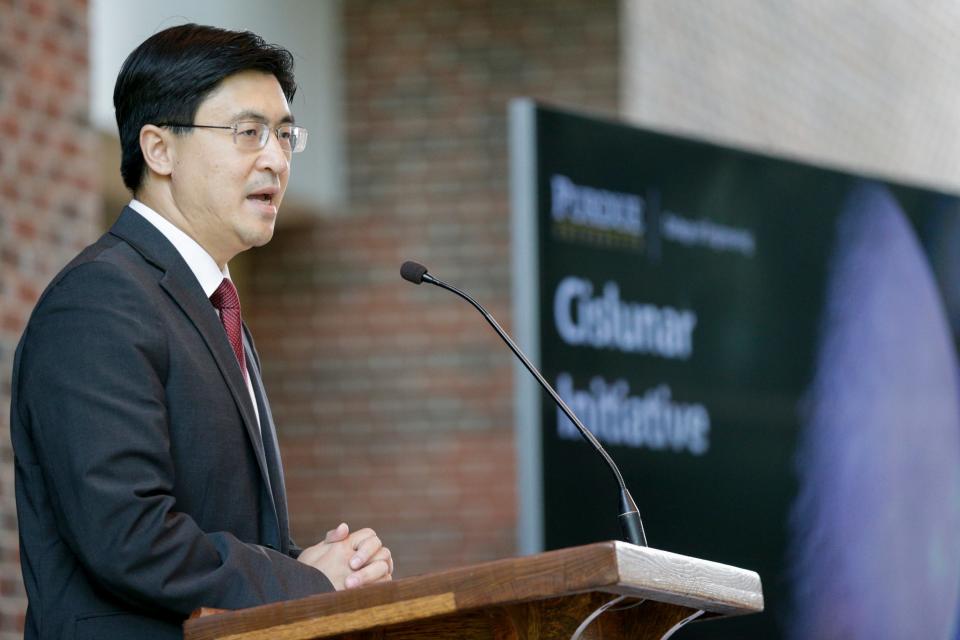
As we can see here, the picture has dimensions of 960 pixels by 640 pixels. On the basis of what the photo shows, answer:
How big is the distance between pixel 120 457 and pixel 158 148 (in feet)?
1.86

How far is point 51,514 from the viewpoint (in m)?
2.23

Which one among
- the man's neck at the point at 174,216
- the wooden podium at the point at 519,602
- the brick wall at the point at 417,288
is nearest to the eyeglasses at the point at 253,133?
the man's neck at the point at 174,216

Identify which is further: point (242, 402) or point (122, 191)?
point (122, 191)

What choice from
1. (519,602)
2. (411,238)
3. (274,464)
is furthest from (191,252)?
(411,238)

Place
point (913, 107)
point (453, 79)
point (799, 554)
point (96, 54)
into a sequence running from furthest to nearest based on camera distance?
point (913, 107) → point (453, 79) → point (96, 54) → point (799, 554)

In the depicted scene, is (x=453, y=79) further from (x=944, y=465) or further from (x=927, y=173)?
(x=927, y=173)

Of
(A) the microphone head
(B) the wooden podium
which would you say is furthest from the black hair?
(B) the wooden podium

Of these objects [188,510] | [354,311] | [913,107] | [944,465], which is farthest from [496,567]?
[913,107]

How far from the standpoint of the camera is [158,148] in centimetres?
245

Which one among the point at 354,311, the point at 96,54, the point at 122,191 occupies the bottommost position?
the point at 354,311

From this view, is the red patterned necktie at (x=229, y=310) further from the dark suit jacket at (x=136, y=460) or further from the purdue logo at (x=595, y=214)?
the purdue logo at (x=595, y=214)

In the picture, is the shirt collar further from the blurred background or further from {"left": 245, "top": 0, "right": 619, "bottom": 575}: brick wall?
{"left": 245, "top": 0, "right": 619, "bottom": 575}: brick wall

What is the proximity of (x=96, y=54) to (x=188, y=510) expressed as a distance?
3.74 m

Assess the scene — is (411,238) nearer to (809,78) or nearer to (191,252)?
(809,78)
